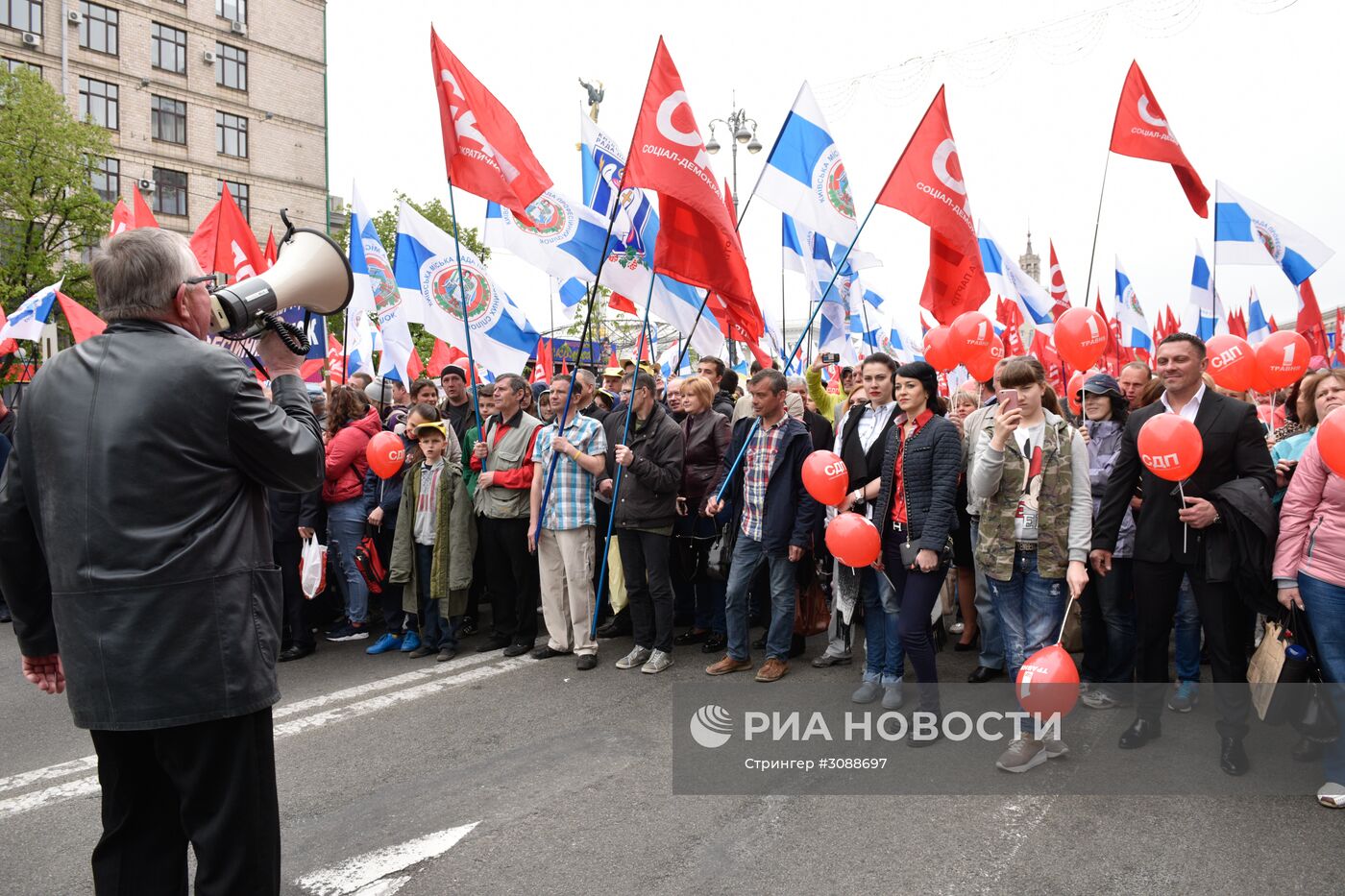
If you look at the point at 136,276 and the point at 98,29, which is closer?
the point at 136,276

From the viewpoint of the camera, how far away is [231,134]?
131ft

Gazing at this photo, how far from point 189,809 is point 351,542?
5.16 m

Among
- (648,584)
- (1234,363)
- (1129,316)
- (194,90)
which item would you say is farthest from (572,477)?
(194,90)

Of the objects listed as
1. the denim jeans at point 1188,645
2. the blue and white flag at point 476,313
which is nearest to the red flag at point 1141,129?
the denim jeans at point 1188,645

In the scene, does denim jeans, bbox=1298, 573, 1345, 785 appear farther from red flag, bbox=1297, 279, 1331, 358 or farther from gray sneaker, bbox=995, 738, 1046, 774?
red flag, bbox=1297, 279, 1331, 358

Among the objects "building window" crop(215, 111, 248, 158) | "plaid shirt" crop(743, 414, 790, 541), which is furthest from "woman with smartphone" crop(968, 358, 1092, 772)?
"building window" crop(215, 111, 248, 158)

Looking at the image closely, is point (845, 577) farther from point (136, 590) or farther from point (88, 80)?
point (88, 80)

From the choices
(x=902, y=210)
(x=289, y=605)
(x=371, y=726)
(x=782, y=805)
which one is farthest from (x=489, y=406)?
(x=782, y=805)

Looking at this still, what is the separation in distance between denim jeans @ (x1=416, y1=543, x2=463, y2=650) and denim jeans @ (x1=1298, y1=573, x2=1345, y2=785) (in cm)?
539

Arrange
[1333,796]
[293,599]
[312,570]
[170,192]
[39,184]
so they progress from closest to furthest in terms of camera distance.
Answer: [1333,796] < [312,570] < [293,599] < [39,184] < [170,192]

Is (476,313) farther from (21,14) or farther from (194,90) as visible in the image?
(194,90)

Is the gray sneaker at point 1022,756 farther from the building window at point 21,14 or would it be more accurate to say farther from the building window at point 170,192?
the building window at point 21,14

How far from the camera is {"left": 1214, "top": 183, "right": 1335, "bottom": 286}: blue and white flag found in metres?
9.30

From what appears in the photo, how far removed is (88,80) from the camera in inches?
1393
